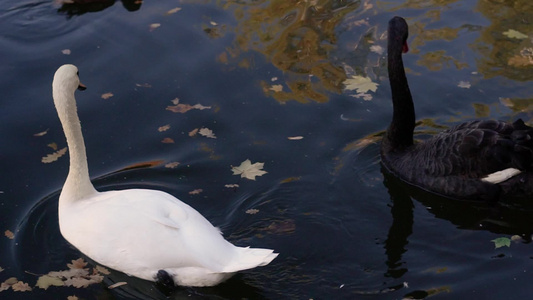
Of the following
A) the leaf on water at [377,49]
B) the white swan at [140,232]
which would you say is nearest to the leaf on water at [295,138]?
the white swan at [140,232]

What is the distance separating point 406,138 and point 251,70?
93.4 inches

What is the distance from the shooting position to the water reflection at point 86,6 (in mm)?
10117

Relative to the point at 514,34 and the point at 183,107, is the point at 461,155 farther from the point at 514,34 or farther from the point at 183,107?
the point at 514,34

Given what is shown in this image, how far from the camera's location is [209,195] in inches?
258

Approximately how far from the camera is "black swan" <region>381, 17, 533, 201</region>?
20.8ft

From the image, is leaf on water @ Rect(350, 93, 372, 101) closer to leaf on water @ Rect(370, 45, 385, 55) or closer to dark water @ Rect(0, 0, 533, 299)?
dark water @ Rect(0, 0, 533, 299)

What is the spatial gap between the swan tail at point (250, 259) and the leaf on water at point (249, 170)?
1.64 meters

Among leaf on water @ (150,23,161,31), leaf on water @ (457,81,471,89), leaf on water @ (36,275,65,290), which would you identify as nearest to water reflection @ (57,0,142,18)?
leaf on water @ (150,23,161,31)

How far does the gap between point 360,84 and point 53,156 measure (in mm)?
3407

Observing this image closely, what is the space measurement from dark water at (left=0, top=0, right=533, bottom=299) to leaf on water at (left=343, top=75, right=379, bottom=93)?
3.5 inches

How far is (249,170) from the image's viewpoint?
6.88 meters

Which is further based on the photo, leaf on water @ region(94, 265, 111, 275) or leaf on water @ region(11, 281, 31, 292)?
leaf on water @ region(94, 265, 111, 275)

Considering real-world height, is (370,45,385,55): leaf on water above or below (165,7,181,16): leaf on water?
below

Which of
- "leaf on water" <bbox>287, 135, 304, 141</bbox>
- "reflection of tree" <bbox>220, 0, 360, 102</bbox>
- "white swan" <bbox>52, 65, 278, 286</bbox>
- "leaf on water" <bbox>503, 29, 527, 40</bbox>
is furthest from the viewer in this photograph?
"leaf on water" <bbox>503, 29, 527, 40</bbox>
